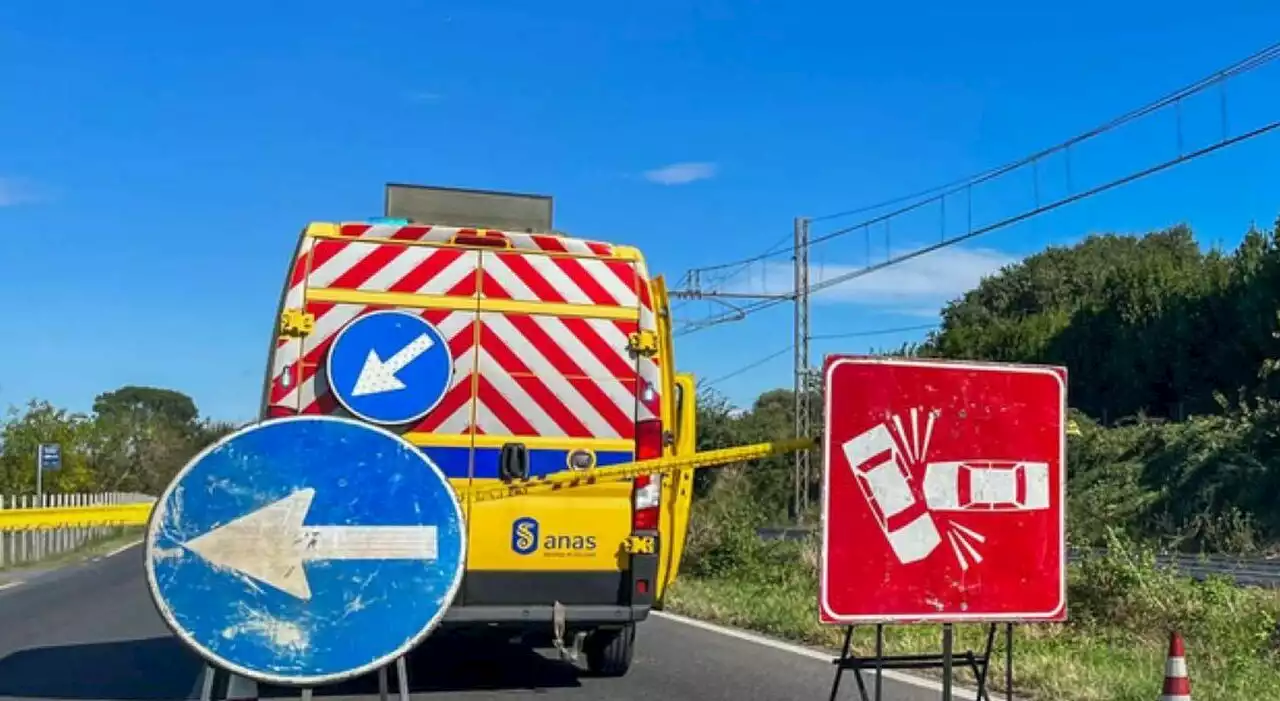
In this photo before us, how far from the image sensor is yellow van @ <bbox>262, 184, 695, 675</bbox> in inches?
301

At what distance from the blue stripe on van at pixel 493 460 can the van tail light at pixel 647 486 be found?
111 millimetres

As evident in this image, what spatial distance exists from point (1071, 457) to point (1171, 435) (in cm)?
259

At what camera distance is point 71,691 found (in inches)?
350

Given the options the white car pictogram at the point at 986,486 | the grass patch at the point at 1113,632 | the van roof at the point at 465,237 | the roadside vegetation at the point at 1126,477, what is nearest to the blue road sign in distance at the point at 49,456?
the roadside vegetation at the point at 1126,477

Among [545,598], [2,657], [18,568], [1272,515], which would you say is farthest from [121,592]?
[1272,515]

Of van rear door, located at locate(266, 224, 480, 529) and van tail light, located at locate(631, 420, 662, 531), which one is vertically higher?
van rear door, located at locate(266, 224, 480, 529)

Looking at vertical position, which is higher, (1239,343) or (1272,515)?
(1239,343)

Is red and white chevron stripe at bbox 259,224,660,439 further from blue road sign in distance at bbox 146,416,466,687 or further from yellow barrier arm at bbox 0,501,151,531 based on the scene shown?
blue road sign in distance at bbox 146,416,466,687

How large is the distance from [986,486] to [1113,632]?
263 inches

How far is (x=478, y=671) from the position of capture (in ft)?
31.6

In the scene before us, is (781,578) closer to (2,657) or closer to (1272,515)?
(2,657)

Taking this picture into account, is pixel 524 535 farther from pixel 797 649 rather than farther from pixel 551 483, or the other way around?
pixel 797 649

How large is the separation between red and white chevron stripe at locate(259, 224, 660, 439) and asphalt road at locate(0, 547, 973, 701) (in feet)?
5.59

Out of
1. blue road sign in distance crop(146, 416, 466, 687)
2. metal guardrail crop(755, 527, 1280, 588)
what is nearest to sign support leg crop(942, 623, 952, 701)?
blue road sign in distance crop(146, 416, 466, 687)
